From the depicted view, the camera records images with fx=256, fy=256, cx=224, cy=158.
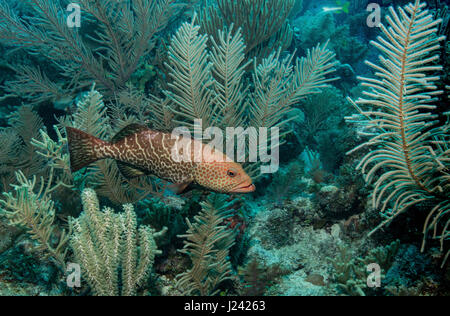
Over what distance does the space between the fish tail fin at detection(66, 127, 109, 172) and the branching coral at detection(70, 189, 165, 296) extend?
0.60 m

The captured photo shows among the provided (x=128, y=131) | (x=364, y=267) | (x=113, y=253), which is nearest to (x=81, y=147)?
(x=128, y=131)

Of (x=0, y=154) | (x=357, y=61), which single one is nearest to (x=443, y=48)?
(x=0, y=154)

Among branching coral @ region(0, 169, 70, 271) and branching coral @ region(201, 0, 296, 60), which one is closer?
branching coral @ region(0, 169, 70, 271)

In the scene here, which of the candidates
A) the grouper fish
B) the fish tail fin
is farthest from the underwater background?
the fish tail fin

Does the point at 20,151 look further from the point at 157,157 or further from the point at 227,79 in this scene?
the point at 227,79

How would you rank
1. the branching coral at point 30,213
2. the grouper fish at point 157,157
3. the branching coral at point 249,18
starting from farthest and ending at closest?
the branching coral at point 249,18, the branching coral at point 30,213, the grouper fish at point 157,157

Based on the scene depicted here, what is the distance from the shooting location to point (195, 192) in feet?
12.1

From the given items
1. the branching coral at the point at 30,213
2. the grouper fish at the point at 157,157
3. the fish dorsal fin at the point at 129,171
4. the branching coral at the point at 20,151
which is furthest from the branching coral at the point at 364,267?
the branching coral at the point at 20,151

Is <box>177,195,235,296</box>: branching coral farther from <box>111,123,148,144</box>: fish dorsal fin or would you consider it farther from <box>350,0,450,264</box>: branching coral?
<box>350,0,450,264</box>: branching coral

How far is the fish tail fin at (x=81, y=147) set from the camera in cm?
276

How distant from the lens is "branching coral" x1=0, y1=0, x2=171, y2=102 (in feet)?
17.6

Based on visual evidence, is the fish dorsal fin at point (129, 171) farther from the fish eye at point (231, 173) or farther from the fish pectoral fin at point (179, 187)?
the fish eye at point (231, 173)

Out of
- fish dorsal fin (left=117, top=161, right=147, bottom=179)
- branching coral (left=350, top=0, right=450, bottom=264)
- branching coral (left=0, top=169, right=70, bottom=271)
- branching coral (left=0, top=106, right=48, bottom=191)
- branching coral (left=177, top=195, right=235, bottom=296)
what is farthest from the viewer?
branching coral (left=0, top=106, right=48, bottom=191)
